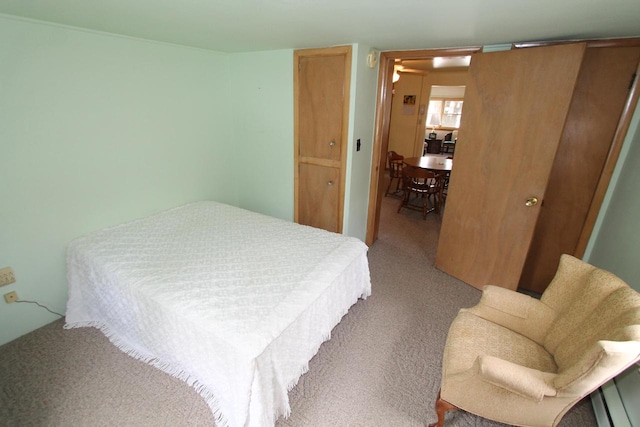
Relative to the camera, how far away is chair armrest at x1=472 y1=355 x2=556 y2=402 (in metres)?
1.18

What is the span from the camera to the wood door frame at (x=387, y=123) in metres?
1.99

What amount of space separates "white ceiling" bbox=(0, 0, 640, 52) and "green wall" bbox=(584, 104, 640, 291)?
2.57 feet

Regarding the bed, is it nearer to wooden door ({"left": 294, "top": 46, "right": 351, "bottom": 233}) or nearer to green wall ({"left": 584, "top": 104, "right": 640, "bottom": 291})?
wooden door ({"left": 294, "top": 46, "right": 351, "bottom": 233})

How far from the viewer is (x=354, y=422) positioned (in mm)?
1514

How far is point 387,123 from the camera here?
3145 mm

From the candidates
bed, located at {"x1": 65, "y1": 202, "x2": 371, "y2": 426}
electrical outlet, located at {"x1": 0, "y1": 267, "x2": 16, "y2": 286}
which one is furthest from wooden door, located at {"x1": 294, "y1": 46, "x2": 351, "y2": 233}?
electrical outlet, located at {"x1": 0, "y1": 267, "x2": 16, "y2": 286}

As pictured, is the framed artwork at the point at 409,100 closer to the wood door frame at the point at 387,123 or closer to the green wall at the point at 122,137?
the wood door frame at the point at 387,123

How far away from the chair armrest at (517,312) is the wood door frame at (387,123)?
1224 millimetres

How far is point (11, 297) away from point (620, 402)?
353cm

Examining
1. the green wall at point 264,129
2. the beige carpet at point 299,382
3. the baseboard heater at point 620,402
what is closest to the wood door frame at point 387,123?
the green wall at point 264,129

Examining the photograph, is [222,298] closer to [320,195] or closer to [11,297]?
[11,297]

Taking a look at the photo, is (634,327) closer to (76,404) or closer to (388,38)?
(388,38)

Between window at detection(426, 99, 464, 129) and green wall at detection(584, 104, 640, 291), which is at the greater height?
window at detection(426, 99, 464, 129)

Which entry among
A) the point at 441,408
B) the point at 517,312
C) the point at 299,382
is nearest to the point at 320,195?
the point at 299,382
